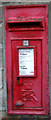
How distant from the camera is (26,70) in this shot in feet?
8.79

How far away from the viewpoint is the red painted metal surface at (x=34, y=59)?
2.62 meters

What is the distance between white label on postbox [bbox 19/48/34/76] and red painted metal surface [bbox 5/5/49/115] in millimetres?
50

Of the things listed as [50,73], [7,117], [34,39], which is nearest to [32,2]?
[34,39]

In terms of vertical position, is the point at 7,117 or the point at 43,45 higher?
the point at 43,45

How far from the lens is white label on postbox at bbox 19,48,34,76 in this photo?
8.73 ft

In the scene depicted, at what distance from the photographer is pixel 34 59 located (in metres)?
2.64

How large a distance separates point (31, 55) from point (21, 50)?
0.17 m

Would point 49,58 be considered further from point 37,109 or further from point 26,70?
point 37,109

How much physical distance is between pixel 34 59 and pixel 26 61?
0.13m

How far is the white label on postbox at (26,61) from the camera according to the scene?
8.73 feet

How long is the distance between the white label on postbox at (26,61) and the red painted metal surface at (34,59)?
5 centimetres

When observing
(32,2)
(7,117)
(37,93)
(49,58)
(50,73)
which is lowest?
(7,117)

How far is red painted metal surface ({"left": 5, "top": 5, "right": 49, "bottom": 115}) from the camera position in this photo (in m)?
2.62

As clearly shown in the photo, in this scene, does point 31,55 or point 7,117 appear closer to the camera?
point 31,55
